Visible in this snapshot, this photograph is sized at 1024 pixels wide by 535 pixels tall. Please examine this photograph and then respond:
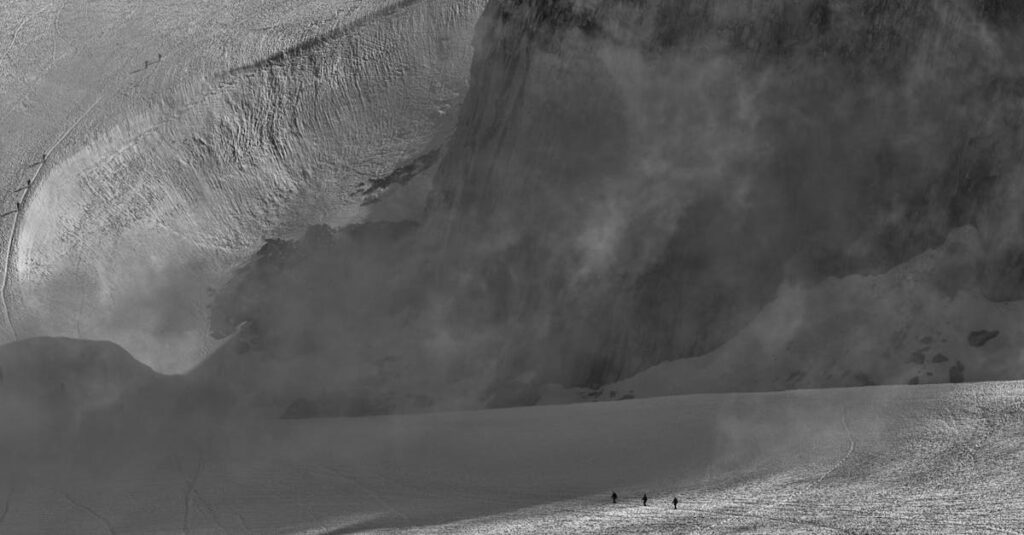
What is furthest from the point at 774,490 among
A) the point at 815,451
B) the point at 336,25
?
the point at 336,25

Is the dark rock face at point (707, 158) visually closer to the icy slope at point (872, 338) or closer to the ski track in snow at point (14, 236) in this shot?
the icy slope at point (872, 338)

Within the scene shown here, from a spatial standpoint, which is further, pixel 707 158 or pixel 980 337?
pixel 707 158

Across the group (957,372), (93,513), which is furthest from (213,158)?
(957,372)

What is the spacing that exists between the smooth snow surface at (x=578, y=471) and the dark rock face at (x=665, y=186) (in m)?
2.56

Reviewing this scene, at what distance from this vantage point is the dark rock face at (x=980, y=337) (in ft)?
118

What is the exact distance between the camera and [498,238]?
38.1 m

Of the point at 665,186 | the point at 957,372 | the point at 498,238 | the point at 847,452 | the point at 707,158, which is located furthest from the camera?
the point at 498,238

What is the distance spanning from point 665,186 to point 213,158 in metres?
12.6

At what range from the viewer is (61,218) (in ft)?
123

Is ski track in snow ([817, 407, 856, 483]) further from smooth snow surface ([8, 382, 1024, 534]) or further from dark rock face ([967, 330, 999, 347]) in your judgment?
dark rock face ([967, 330, 999, 347])

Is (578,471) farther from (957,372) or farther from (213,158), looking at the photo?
(213,158)

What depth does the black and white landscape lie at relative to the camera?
117 feet

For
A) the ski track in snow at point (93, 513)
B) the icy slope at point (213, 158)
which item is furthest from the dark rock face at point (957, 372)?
the ski track in snow at point (93, 513)

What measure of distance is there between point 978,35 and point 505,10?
41.7 feet
